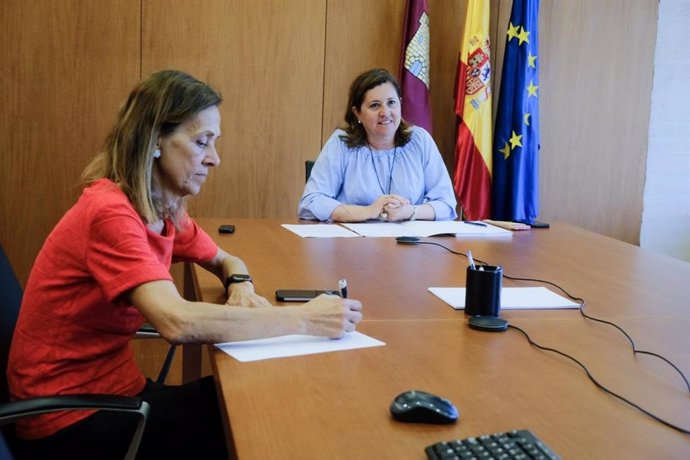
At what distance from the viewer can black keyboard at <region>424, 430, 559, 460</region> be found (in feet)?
2.96

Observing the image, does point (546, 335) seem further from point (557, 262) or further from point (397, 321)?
point (557, 262)

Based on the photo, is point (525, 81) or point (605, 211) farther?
point (605, 211)

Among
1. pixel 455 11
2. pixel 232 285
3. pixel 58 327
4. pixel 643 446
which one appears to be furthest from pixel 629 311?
pixel 455 11

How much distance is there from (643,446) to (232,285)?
42.5 inches

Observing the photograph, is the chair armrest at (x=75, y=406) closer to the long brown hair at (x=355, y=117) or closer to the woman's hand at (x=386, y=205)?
the woman's hand at (x=386, y=205)

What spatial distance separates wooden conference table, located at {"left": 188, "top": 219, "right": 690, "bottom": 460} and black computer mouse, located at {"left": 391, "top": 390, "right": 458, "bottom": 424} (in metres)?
0.01

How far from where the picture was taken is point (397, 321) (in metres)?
1.62

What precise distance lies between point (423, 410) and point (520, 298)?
34.0 inches

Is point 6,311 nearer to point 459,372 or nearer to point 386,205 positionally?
point 459,372

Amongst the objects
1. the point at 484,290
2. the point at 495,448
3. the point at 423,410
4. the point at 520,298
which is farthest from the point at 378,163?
the point at 495,448

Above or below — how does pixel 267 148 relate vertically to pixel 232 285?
above

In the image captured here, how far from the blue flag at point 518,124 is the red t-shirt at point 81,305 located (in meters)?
3.04

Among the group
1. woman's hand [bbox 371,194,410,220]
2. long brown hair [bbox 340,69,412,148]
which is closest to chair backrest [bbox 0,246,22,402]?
woman's hand [bbox 371,194,410,220]

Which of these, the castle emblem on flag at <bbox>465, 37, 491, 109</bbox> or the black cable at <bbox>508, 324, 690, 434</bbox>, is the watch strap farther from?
the castle emblem on flag at <bbox>465, 37, 491, 109</bbox>
